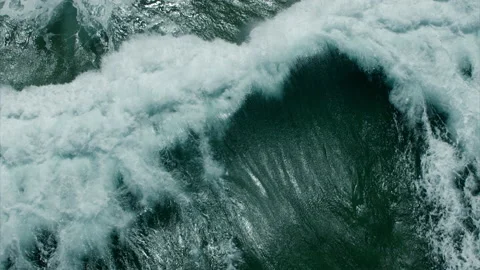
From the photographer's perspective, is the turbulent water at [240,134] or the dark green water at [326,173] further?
the turbulent water at [240,134]

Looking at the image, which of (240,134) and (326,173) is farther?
(240,134)

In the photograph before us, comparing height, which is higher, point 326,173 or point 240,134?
point 326,173

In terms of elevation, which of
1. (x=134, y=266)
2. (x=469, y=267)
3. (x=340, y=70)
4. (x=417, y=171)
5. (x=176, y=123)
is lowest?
(x=134, y=266)

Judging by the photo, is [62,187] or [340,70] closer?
[62,187]

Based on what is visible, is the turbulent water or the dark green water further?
the turbulent water

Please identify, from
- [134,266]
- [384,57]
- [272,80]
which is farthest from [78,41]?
[384,57]

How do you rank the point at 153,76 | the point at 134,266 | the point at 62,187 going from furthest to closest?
1. the point at 153,76
2. the point at 62,187
3. the point at 134,266

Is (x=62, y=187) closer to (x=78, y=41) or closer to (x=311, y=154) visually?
(x=78, y=41)

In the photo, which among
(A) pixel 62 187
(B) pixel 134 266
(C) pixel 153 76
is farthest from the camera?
(C) pixel 153 76
